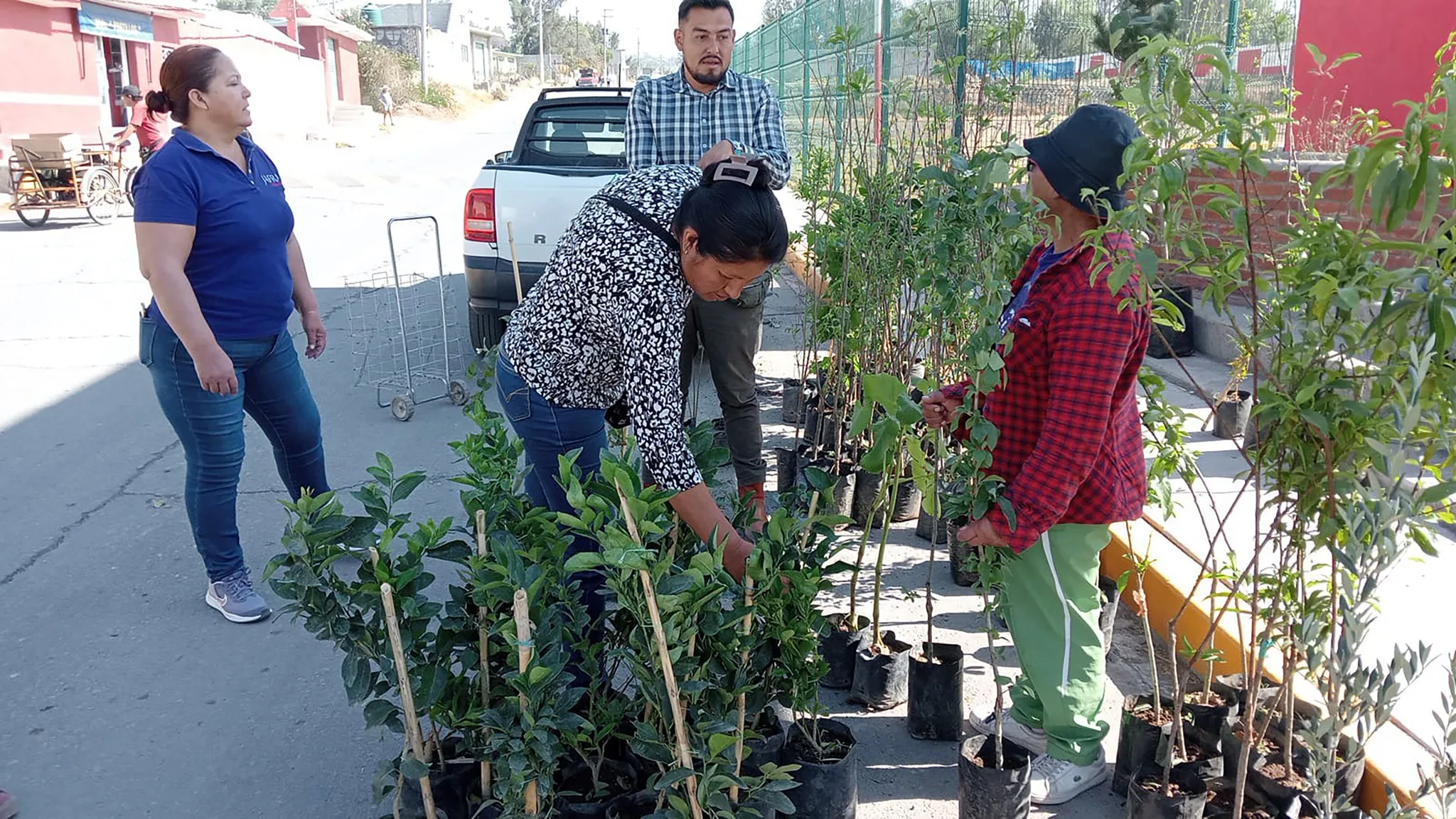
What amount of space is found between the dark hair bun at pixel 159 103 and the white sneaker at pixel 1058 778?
334cm

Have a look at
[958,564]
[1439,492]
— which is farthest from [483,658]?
[958,564]

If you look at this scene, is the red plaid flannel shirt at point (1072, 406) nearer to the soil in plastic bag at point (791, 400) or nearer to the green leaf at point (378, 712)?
the green leaf at point (378, 712)

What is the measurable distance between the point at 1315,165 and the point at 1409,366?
18.2 ft

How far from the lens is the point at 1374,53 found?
27.1 ft

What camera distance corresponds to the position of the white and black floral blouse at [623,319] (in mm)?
2113

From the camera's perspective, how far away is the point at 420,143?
3244 cm

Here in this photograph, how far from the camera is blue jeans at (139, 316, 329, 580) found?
3449mm

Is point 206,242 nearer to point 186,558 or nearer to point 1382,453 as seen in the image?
point 186,558

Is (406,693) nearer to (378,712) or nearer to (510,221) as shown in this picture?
(378,712)

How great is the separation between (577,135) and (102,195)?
11.0m

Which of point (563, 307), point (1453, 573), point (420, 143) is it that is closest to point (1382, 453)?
point (563, 307)

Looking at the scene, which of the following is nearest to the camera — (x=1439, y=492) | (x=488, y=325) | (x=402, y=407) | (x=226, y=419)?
(x=1439, y=492)

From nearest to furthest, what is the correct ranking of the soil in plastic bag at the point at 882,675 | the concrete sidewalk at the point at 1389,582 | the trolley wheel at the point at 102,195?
the concrete sidewalk at the point at 1389,582 → the soil in plastic bag at the point at 882,675 → the trolley wheel at the point at 102,195

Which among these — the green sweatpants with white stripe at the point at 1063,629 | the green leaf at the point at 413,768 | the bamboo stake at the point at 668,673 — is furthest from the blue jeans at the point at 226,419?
the green sweatpants with white stripe at the point at 1063,629
